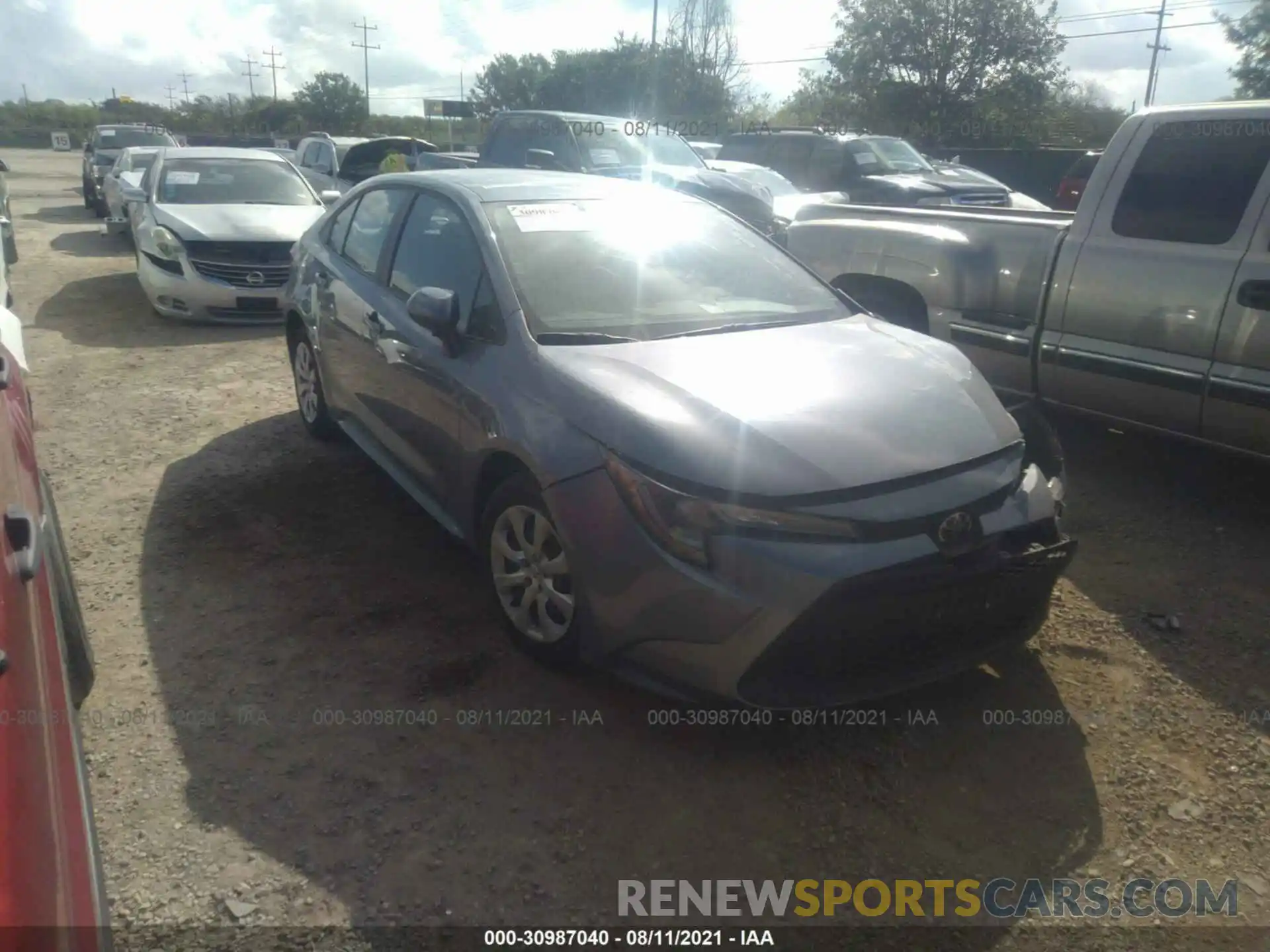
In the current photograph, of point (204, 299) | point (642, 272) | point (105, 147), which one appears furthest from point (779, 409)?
point (105, 147)

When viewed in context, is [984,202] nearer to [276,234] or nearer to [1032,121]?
[276,234]

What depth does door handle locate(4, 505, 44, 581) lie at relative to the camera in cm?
183

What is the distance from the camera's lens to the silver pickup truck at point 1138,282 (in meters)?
4.22

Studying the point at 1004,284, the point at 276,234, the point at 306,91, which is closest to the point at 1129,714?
the point at 1004,284

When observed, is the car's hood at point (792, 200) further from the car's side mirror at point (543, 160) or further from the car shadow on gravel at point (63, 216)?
the car shadow on gravel at point (63, 216)

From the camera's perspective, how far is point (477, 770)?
2.89 meters

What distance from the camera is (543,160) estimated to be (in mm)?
11125

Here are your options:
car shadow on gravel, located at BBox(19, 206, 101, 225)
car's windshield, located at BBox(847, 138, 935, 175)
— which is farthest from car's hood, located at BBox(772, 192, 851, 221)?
car shadow on gravel, located at BBox(19, 206, 101, 225)

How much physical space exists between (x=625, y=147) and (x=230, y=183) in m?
4.48

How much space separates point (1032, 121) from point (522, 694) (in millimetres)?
36545

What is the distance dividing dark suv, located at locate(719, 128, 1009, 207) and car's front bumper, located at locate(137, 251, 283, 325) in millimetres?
8624

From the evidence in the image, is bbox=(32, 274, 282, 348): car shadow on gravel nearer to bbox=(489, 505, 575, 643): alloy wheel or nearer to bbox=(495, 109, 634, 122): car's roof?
bbox=(495, 109, 634, 122): car's roof

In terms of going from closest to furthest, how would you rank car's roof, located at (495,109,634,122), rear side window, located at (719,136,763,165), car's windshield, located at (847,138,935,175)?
car's roof, located at (495,109,634,122), car's windshield, located at (847,138,935,175), rear side window, located at (719,136,763,165)

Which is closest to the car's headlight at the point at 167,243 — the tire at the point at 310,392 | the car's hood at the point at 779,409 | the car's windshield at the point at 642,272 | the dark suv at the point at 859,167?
the tire at the point at 310,392
